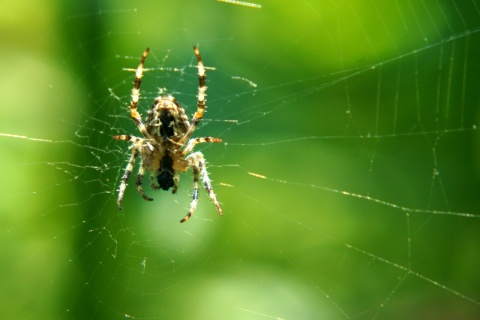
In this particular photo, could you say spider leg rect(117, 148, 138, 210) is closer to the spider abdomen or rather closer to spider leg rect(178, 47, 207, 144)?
the spider abdomen

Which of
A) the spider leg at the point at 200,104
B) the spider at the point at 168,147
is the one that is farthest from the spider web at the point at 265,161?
the spider leg at the point at 200,104

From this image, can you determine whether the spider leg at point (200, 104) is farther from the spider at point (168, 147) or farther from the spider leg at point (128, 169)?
the spider leg at point (128, 169)

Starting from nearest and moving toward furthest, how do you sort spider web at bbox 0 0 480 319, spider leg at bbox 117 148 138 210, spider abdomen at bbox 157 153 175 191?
spider leg at bbox 117 148 138 210, spider abdomen at bbox 157 153 175 191, spider web at bbox 0 0 480 319

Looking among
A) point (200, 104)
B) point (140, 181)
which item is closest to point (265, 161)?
point (200, 104)

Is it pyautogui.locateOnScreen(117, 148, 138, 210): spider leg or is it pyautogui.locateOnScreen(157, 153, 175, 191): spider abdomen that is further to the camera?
pyautogui.locateOnScreen(157, 153, 175, 191): spider abdomen

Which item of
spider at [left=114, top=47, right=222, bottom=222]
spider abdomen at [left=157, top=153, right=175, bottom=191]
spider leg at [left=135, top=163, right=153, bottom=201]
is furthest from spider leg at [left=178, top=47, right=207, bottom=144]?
spider leg at [left=135, top=163, right=153, bottom=201]

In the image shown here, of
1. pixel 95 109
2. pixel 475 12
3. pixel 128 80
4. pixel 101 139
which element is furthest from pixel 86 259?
pixel 475 12

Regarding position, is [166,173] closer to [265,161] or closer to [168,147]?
[168,147]

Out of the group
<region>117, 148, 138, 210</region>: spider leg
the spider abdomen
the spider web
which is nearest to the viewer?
<region>117, 148, 138, 210</region>: spider leg
